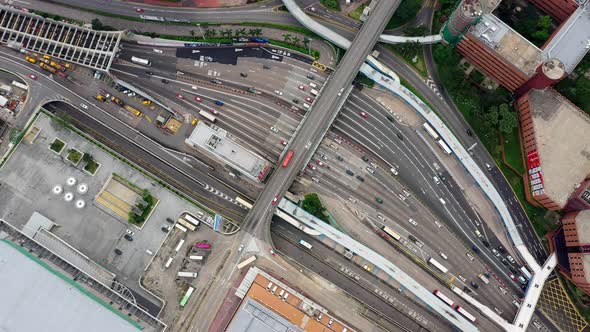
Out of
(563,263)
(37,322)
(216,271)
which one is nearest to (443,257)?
(563,263)

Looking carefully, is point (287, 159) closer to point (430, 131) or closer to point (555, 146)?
point (430, 131)

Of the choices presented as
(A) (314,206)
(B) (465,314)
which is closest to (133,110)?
(A) (314,206)

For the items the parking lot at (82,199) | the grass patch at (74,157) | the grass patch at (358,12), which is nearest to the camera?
the parking lot at (82,199)

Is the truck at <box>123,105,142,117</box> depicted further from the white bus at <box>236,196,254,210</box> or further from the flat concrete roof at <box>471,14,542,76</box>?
the flat concrete roof at <box>471,14,542,76</box>

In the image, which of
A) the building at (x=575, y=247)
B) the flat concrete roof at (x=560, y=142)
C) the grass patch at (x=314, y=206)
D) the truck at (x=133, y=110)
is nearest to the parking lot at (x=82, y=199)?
the truck at (x=133, y=110)

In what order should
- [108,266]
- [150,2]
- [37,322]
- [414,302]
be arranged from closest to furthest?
[37,322]
[108,266]
[414,302]
[150,2]

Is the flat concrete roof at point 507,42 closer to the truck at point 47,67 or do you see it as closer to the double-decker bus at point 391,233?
the double-decker bus at point 391,233

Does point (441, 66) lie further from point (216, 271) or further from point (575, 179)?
point (216, 271)
